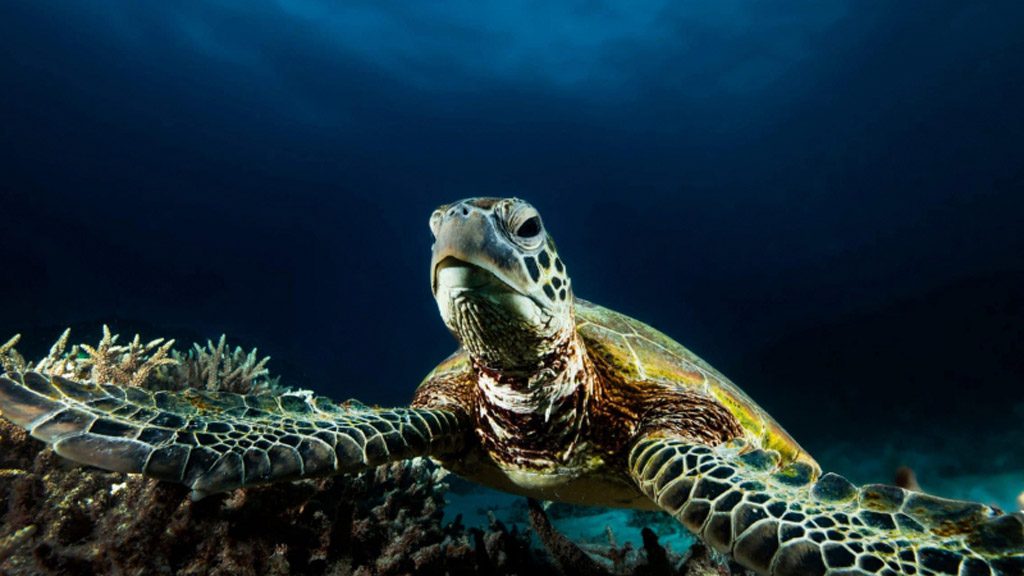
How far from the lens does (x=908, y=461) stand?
36.6ft

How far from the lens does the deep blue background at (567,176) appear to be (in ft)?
67.7

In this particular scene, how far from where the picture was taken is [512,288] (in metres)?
1.53

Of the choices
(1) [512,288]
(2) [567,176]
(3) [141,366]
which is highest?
(2) [567,176]

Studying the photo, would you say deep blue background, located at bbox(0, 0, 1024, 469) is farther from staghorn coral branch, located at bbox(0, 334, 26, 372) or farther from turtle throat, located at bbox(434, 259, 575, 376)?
staghorn coral branch, located at bbox(0, 334, 26, 372)

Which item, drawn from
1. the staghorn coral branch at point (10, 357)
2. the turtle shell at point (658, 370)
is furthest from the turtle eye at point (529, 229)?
the staghorn coral branch at point (10, 357)

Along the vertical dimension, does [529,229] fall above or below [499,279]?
above

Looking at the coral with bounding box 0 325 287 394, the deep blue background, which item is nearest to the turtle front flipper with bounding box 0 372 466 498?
the coral with bounding box 0 325 287 394

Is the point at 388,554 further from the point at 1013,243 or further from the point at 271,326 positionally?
the point at 271,326

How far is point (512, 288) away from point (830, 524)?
44.8 inches

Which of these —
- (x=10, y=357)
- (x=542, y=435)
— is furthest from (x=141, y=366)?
(x=542, y=435)

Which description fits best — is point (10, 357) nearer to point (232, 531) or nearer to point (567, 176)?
point (232, 531)

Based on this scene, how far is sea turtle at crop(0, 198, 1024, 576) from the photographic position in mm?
1179

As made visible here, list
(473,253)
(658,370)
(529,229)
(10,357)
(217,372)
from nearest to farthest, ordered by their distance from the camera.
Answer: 1. (473,253)
2. (529,229)
3. (658,370)
4. (10,357)
5. (217,372)

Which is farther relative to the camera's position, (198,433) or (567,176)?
(567,176)
